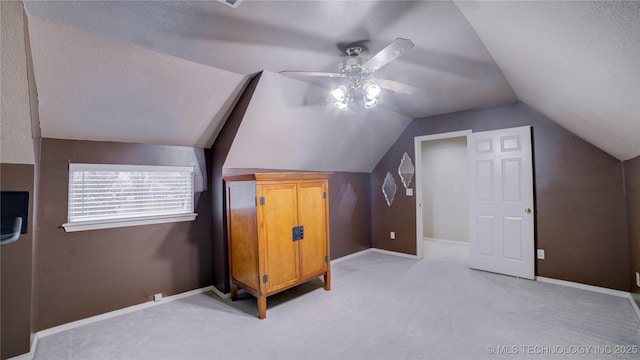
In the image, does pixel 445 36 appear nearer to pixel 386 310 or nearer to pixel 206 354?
pixel 386 310

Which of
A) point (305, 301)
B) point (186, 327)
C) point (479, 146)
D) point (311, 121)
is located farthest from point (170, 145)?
point (479, 146)

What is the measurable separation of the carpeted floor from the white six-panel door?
Answer: 39 centimetres

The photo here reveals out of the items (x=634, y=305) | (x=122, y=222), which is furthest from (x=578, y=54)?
(x=122, y=222)

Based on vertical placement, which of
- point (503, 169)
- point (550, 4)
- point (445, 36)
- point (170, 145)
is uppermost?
point (445, 36)

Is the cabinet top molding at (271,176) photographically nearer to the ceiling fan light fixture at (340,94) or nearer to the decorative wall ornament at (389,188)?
the ceiling fan light fixture at (340,94)

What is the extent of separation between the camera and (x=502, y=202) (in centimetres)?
363

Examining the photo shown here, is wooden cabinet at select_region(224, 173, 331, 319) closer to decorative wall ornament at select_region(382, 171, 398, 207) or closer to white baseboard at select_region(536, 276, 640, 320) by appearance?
decorative wall ornament at select_region(382, 171, 398, 207)

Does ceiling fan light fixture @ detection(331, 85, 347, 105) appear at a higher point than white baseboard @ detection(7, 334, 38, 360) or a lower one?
higher

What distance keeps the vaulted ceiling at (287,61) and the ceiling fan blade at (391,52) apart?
0.25 metres

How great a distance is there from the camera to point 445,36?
1998 mm

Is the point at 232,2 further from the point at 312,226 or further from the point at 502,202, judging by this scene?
the point at 502,202

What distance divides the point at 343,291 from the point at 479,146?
2.71 meters

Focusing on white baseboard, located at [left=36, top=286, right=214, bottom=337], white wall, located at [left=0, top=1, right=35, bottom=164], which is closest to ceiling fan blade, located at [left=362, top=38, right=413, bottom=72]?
white wall, located at [left=0, top=1, right=35, bottom=164]

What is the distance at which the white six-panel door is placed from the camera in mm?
3461
